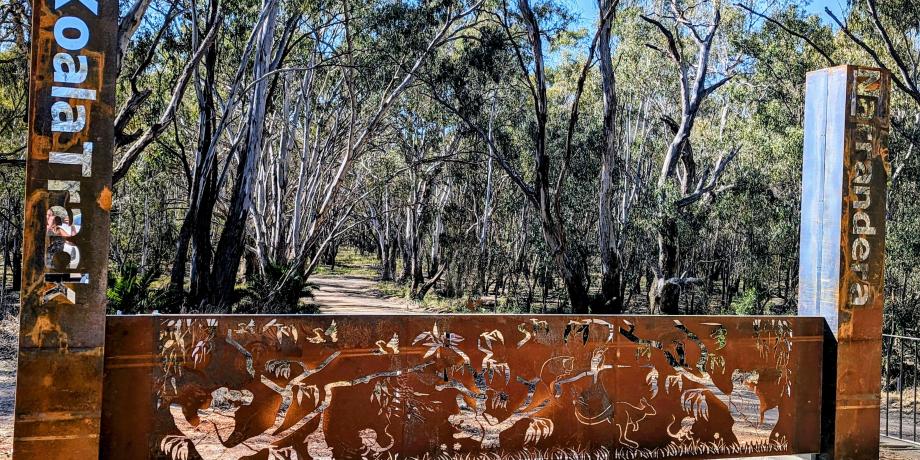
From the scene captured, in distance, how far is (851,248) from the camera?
6520 mm

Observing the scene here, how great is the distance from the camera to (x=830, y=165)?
6.62m

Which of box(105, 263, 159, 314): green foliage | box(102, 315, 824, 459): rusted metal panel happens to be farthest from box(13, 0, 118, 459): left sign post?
box(105, 263, 159, 314): green foliage

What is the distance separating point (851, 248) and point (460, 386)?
3489 millimetres

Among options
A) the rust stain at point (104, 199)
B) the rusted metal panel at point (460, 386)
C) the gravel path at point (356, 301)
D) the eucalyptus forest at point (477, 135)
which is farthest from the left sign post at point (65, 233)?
the gravel path at point (356, 301)

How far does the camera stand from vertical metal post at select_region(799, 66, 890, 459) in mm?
6488

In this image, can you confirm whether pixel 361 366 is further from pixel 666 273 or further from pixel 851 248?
pixel 666 273

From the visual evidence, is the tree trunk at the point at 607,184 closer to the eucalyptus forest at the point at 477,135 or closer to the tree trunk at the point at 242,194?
the eucalyptus forest at the point at 477,135

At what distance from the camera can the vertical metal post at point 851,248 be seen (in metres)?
6.49

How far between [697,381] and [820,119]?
8.25 ft

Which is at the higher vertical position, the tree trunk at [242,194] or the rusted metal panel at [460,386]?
the tree trunk at [242,194]

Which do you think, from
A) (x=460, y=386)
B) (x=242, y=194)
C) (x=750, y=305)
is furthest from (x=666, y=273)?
(x=460, y=386)

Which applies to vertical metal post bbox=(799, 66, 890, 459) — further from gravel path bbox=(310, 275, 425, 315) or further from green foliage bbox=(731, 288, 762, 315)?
gravel path bbox=(310, 275, 425, 315)

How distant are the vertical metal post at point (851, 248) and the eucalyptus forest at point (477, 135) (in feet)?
29.3

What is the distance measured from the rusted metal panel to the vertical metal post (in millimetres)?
199
